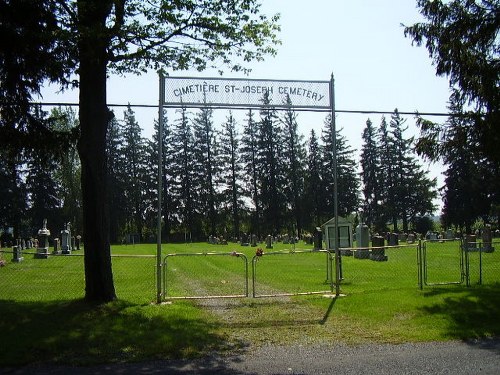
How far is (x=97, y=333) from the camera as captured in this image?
7.61 meters

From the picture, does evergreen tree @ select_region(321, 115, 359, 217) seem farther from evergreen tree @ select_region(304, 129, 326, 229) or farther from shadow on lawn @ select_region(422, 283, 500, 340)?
shadow on lawn @ select_region(422, 283, 500, 340)

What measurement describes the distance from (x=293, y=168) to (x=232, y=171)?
8.82 metres

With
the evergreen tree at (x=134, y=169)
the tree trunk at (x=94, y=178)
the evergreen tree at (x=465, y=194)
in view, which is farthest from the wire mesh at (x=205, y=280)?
the evergreen tree at (x=134, y=169)

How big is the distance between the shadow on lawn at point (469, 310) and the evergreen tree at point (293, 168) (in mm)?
59645

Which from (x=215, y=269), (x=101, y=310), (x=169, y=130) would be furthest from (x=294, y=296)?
(x=169, y=130)

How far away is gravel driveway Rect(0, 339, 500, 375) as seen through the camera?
6039 mm

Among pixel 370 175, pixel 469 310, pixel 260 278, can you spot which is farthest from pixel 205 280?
pixel 370 175

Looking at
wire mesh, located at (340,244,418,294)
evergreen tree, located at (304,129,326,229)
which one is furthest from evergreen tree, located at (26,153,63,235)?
wire mesh, located at (340,244,418,294)

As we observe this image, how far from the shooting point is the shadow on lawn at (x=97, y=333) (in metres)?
6.72

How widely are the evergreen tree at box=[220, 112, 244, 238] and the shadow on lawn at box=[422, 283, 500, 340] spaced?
60.2 m

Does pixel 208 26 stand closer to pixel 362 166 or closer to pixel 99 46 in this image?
pixel 99 46

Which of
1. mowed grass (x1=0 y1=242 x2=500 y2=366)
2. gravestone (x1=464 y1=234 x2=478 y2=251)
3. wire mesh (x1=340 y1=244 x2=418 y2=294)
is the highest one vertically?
gravestone (x1=464 y1=234 x2=478 y2=251)

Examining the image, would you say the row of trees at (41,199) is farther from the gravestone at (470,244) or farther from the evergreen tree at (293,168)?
the gravestone at (470,244)

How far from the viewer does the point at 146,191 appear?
230 ft
